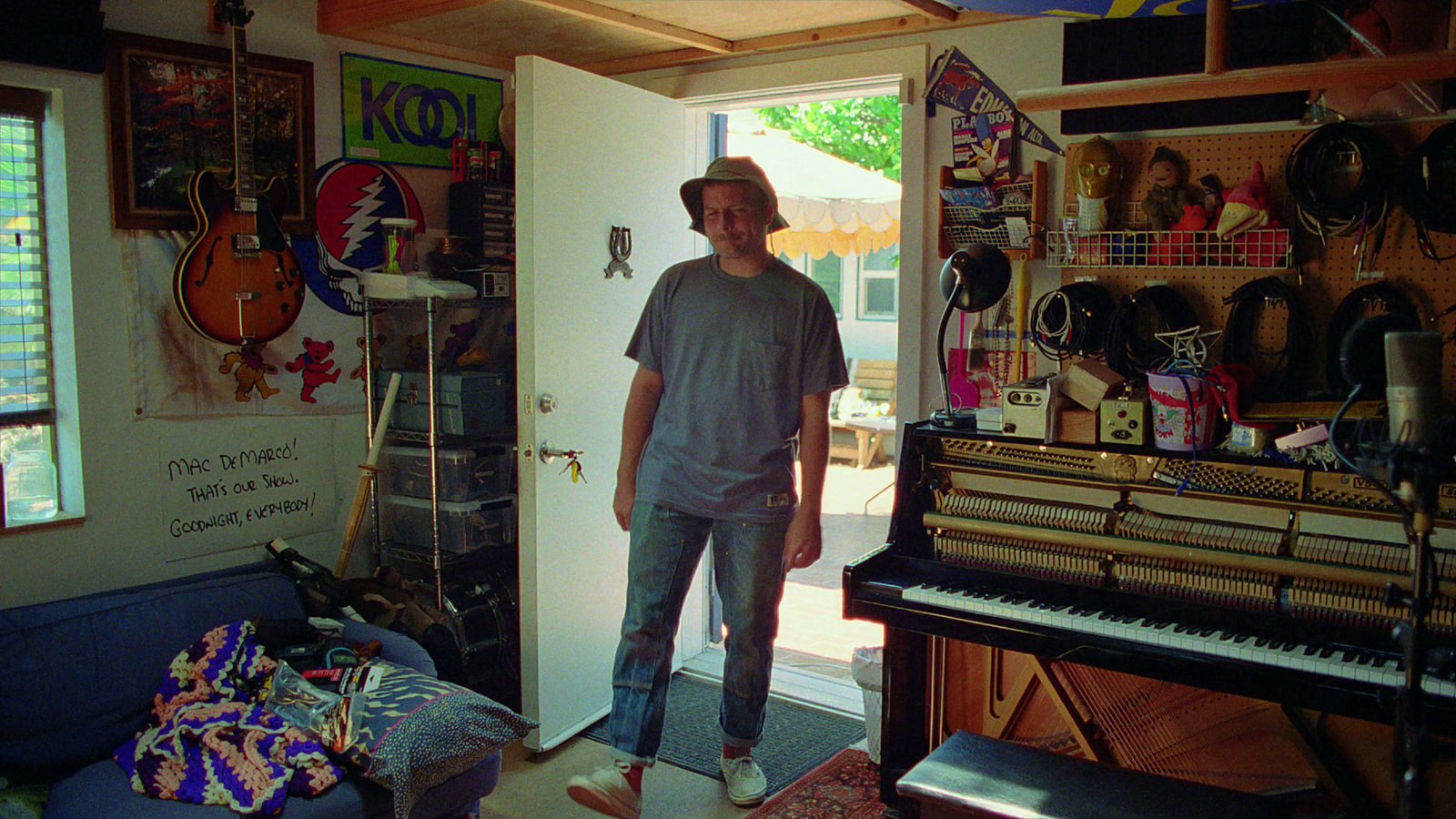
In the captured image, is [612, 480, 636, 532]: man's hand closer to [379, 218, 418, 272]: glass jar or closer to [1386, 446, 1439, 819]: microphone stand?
[379, 218, 418, 272]: glass jar

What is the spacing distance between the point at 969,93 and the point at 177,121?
230cm

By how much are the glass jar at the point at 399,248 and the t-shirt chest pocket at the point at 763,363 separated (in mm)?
1353

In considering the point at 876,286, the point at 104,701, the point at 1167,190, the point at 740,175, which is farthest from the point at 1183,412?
the point at 876,286

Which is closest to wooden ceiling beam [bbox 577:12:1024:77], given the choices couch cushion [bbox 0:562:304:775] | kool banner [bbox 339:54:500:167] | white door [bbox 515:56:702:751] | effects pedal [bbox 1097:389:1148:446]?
white door [bbox 515:56:702:751]

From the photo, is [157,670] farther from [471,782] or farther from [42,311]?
[42,311]

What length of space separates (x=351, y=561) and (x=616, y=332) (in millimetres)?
1221

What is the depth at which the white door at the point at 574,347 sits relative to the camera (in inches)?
119

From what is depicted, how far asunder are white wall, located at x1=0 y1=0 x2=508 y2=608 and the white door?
98cm

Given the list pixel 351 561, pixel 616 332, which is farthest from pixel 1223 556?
pixel 351 561

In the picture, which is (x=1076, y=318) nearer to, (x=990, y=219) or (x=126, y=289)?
(x=990, y=219)

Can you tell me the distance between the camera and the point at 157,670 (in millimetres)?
2580

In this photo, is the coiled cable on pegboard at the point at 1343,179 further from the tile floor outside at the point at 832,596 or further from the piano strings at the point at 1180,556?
the tile floor outside at the point at 832,596

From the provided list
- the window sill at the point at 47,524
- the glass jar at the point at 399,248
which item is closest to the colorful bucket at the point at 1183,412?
the glass jar at the point at 399,248

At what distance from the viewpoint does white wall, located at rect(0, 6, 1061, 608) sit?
2824 mm
